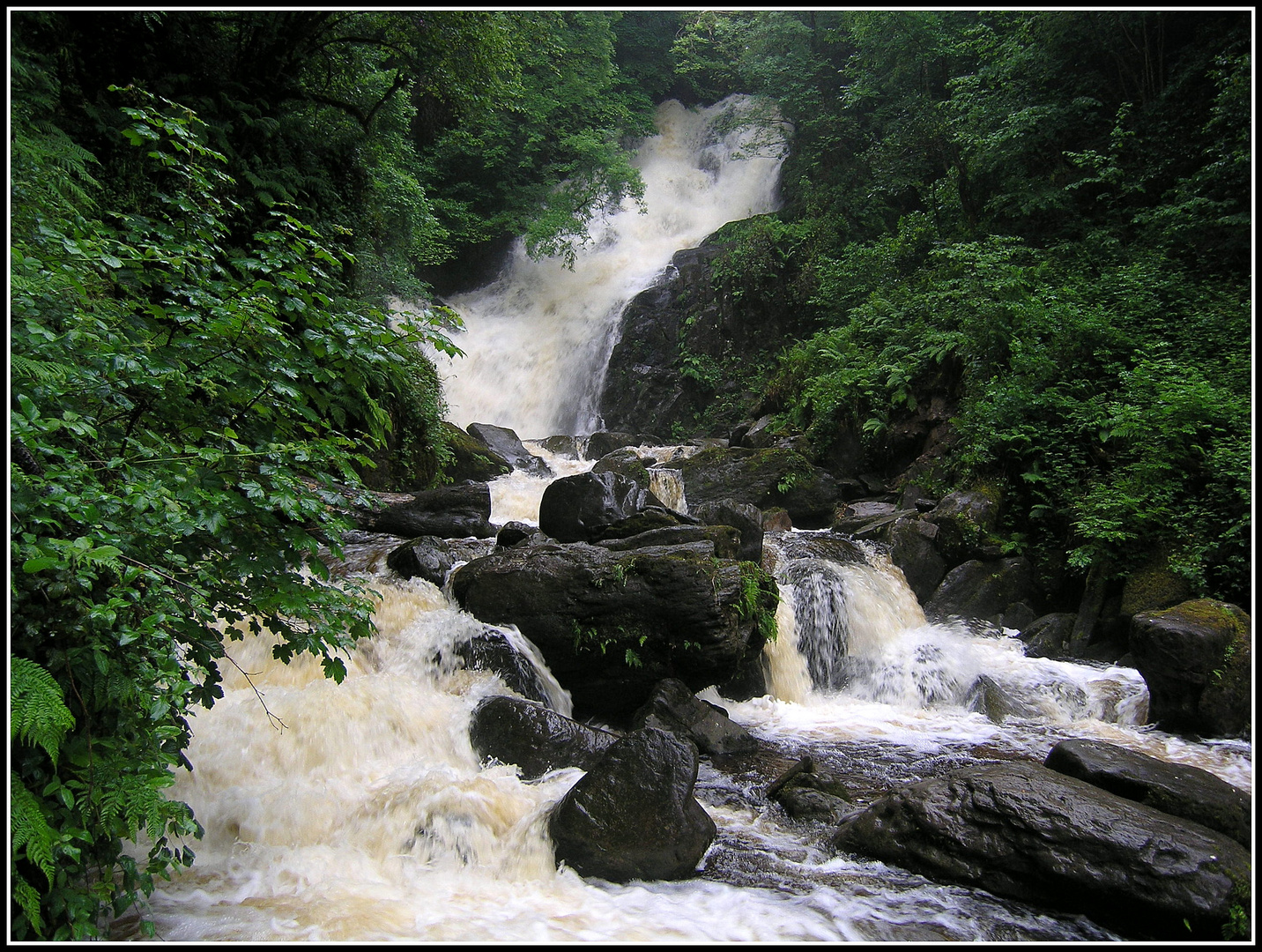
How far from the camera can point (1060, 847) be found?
3.81 metres

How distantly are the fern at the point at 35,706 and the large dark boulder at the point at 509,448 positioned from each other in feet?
39.6

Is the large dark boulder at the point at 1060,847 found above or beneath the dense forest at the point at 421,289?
beneath

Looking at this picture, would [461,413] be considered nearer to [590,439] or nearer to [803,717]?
[590,439]

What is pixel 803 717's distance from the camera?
7.21m

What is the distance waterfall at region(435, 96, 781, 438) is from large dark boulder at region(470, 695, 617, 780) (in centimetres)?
1384

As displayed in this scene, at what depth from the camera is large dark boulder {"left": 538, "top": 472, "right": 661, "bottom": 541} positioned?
9148 mm

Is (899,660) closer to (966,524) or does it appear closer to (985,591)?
(985,591)

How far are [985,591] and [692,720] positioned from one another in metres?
5.00

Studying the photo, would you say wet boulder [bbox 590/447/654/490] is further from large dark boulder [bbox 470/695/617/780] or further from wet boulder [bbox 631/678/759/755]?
large dark boulder [bbox 470/695/617/780]

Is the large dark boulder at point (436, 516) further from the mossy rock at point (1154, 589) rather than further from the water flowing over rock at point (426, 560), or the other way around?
the mossy rock at point (1154, 589)

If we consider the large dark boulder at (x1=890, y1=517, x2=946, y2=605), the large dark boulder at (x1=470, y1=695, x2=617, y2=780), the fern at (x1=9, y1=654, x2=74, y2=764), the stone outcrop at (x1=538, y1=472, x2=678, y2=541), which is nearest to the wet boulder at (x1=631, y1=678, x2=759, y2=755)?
the large dark boulder at (x1=470, y1=695, x2=617, y2=780)

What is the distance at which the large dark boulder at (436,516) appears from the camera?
9648 mm

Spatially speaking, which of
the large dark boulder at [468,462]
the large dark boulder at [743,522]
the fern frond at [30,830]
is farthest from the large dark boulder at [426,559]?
the fern frond at [30,830]

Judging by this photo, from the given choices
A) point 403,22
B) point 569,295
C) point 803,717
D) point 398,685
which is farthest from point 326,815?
point 569,295
